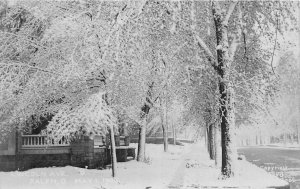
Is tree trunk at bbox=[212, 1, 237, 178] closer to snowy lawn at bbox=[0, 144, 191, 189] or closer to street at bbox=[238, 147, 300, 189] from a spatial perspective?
snowy lawn at bbox=[0, 144, 191, 189]

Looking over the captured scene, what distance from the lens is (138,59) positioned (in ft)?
42.2

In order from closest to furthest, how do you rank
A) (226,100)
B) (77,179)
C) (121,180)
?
(226,100) < (121,180) < (77,179)

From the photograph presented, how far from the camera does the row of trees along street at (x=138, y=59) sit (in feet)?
38.1

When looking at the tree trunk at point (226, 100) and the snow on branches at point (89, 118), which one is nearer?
the tree trunk at point (226, 100)

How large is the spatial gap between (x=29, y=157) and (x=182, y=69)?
37.9 feet

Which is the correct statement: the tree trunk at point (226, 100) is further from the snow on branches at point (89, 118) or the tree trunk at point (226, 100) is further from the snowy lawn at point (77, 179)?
the snow on branches at point (89, 118)

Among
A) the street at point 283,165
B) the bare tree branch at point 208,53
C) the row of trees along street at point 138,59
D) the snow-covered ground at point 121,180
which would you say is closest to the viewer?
the row of trees along street at point 138,59

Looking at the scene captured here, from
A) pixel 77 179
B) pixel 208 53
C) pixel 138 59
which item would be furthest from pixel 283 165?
pixel 138 59

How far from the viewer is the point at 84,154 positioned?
20047 millimetres

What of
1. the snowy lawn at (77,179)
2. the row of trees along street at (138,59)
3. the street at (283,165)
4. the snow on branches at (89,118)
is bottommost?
the street at (283,165)

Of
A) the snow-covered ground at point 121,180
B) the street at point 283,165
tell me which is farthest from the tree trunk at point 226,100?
the street at point 283,165

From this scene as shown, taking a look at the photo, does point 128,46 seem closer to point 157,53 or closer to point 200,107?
point 157,53

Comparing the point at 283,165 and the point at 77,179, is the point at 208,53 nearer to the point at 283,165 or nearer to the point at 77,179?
the point at 77,179

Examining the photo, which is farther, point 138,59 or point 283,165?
point 283,165
